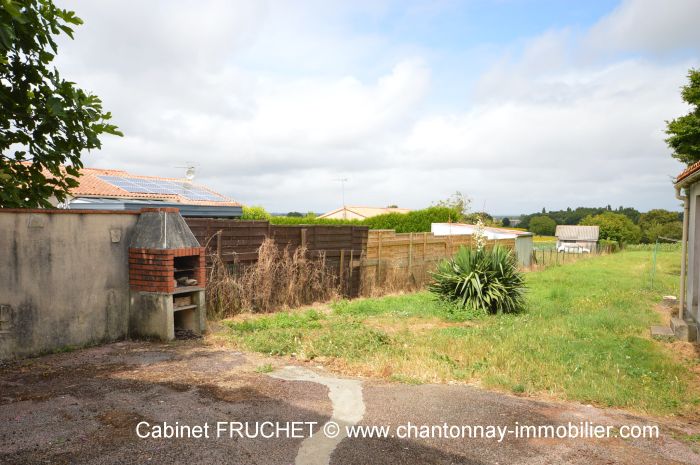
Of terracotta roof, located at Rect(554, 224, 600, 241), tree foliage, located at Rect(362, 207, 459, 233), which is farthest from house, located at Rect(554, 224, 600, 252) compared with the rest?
tree foliage, located at Rect(362, 207, 459, 233)

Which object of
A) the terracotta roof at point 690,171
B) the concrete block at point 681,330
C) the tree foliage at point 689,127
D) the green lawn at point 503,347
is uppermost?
the tree foliage at point 689,127

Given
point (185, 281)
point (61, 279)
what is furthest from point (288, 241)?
point (61, 279)

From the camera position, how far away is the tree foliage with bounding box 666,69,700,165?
60.0 ft

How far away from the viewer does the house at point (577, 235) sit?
6706 cm

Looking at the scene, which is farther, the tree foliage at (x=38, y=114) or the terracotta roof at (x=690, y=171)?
the terracotta roof at (x=690, y=171)

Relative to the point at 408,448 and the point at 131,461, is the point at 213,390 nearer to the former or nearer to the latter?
the point at 131,461

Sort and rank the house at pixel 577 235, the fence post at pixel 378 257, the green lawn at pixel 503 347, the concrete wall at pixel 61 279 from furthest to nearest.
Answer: the house at pixel 577 235, the fence post at pixel 378 257, the concrete wall at pixel 61 279, the green lawn at pixel 503 347

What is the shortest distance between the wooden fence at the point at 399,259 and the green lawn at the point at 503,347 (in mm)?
2155

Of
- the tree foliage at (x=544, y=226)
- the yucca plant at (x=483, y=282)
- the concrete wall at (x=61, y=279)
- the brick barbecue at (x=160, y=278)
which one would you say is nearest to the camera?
the concrete wall at (x=61, y=279)

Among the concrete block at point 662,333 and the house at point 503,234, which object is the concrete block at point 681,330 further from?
the house at point 503,234

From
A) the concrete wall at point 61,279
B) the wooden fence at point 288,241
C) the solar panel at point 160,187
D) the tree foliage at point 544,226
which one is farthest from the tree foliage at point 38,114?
the tree foliage at point 544,226

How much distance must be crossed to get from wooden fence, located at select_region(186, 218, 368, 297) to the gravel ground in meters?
4.02

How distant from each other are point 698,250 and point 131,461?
10017 mm

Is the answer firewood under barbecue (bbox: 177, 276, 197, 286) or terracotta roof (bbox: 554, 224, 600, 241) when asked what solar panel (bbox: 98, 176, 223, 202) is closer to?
firewood under barbecue (bbox: 177, 276, 197, 286)
